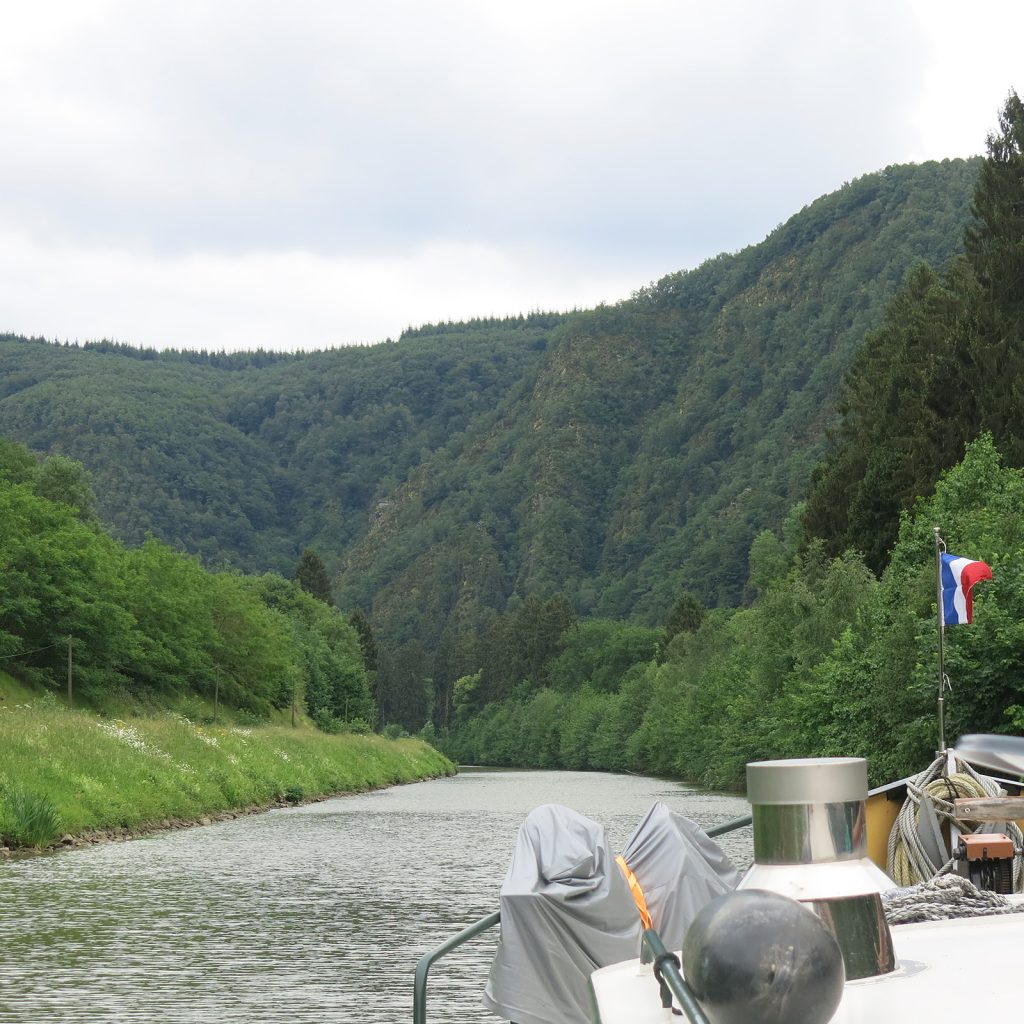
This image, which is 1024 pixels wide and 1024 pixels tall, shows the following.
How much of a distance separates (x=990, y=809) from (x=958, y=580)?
13.1 metres

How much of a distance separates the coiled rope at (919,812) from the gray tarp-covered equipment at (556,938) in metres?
1.87

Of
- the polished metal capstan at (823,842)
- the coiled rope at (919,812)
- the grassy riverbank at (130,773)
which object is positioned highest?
the polished metal capstan at (823,842)

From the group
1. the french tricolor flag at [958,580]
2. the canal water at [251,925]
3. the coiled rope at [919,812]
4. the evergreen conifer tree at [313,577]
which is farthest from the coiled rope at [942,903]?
the evergreen conifer tree at [313,577]

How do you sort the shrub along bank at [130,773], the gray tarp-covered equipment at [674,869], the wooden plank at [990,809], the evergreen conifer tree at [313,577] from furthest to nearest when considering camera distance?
the evergreen conifer tree at [313,577]
the shrub along bank at [130,773]
the gray tarp-covered equipment at [674,869]
the wooden plank at [990,809]

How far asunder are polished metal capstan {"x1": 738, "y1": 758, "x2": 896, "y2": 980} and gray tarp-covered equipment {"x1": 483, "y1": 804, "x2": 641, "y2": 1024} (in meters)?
5.53

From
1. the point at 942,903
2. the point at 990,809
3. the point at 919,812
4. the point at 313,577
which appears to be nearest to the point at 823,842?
the point at 942,903

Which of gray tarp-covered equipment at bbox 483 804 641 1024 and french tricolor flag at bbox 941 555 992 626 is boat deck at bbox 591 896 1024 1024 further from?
french tricolor flag at bbox 941 555 992 626

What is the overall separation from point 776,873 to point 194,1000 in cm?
1110

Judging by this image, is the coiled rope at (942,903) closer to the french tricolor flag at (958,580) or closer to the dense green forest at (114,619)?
the french tricolor flag at (958,580)

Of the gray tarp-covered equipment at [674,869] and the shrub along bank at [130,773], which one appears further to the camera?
the shrub along bank at [130,773]

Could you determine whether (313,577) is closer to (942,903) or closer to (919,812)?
(919,812)

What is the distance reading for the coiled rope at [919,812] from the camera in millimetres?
8281

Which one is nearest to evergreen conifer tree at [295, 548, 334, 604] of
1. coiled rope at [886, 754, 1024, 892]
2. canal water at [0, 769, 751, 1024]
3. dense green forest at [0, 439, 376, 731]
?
dense green forest at [0, 439, 376, 731]

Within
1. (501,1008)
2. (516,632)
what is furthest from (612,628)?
(501,1008)
